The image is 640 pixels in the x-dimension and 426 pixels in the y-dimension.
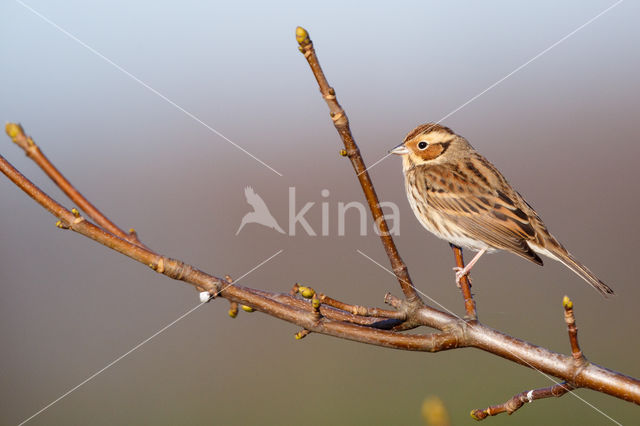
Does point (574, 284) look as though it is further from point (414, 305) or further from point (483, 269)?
point (414, 305)

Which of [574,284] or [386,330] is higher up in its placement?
[386,330]

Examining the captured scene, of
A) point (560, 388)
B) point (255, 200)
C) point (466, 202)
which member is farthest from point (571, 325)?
point (255, 200)

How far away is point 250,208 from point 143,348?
327cm

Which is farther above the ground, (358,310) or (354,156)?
(354,156)

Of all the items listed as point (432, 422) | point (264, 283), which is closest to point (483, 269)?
point (264, 283)

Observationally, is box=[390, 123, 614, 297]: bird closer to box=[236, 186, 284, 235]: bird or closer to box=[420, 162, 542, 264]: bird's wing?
box=[420, 162, 542, 264]: bird's wing

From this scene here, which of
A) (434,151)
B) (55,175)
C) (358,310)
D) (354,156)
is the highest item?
(55,175)

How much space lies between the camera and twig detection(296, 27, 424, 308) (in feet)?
6.50

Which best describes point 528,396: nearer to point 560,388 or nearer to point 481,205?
point 560,388

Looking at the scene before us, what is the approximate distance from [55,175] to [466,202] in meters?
3.55

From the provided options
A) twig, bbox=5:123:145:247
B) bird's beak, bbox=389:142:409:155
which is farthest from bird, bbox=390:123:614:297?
twig, bbox=5:123:145:247

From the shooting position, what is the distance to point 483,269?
1043cm

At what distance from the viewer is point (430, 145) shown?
5016mm

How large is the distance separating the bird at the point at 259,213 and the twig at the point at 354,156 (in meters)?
7.66
